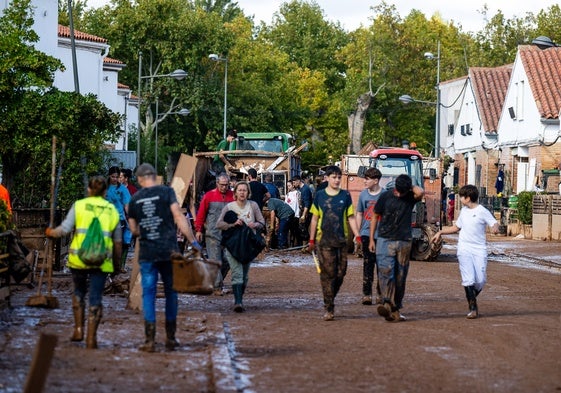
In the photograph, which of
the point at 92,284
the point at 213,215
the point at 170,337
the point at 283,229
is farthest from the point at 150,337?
the point at 283,229

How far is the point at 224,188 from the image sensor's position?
1792 centimetres

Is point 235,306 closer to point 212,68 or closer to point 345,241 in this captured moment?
point 345,241

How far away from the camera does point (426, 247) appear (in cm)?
2878

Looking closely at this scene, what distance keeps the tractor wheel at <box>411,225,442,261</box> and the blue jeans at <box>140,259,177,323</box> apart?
1643 cm

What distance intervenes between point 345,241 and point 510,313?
2.48m

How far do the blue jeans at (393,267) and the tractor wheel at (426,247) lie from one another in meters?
13.0

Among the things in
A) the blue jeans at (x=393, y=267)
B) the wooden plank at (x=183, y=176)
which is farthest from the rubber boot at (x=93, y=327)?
the blue jeans at (x=393, y=267)

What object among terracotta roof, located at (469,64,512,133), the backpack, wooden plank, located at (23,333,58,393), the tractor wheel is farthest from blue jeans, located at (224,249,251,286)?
terracotta roof, located at (469,64,512,133)

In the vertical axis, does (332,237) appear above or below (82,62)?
below

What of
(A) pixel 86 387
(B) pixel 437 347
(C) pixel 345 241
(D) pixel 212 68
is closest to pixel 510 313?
(C) pixel 345 241

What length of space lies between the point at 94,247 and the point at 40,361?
438 centimetres

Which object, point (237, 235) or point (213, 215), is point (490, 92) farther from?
point (237, 235)

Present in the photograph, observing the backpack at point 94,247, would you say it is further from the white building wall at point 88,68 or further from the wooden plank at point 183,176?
the white building wall at point 88,68

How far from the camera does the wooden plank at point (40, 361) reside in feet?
26.1
